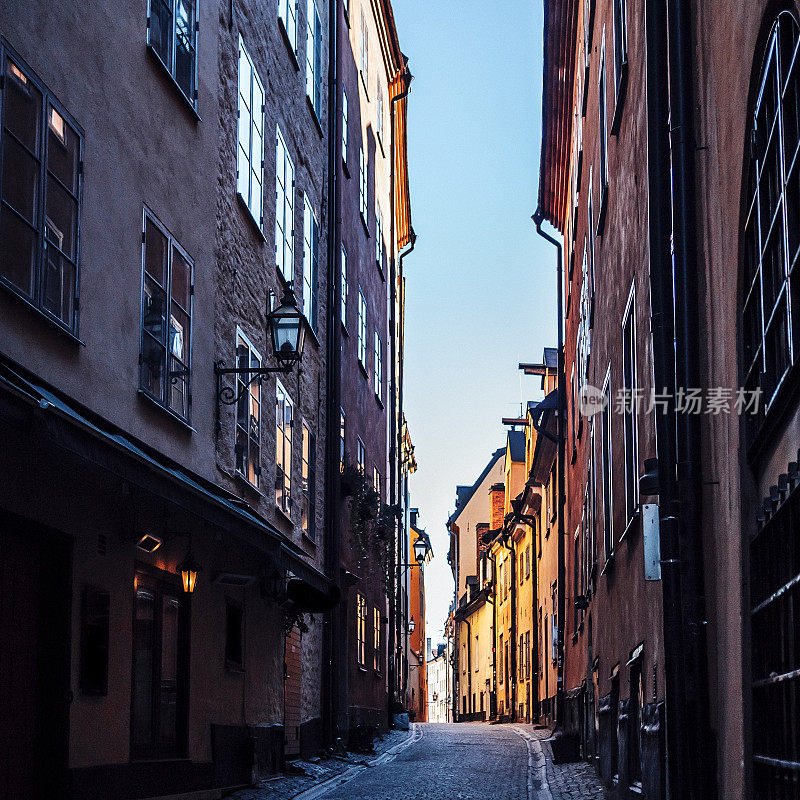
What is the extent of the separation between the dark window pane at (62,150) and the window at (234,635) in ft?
17.5

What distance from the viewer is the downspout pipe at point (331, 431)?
58.7ft

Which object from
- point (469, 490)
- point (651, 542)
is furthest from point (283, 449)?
point (469, 490)

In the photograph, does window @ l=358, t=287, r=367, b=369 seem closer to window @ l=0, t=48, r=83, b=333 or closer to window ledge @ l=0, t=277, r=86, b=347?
window @ l=0, t=48, r=83, b=333

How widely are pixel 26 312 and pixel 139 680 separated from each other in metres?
3.62

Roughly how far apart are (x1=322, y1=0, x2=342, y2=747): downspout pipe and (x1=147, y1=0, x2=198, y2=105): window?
771 cm

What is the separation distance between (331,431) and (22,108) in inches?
453

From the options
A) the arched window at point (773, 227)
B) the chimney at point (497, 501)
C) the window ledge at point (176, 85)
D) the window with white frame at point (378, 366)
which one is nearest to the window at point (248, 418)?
the window ledge at point (176, 85)

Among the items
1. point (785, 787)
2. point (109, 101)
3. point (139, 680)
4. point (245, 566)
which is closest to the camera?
point (785, 787)

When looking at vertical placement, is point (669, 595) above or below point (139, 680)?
above

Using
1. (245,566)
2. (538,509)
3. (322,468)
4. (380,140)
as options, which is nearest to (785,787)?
(245,566)

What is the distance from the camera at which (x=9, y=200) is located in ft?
24.1

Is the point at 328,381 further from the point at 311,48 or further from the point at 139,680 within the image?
the point at 139,680

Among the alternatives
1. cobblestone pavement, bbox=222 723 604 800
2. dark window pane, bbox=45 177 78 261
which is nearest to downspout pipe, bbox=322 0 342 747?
cobblestone pavement, bbox=222 723 604 800

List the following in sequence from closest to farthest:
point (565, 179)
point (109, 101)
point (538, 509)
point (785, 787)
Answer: point (785, 787) → point (109, 101) → point (565, 179) → point (538, 509)
